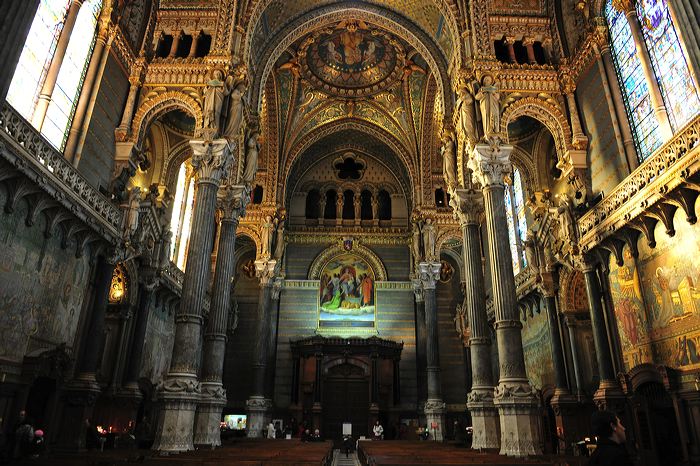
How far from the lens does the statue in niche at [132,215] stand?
14531mm

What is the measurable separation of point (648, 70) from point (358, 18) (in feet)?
38.2

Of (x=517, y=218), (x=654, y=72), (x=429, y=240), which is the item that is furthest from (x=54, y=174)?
(x=429, y=240)

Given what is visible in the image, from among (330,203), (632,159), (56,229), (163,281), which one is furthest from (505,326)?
(330,203)

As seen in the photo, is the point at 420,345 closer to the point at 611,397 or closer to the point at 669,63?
the point at 611,397

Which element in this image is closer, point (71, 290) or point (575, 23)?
point (71, 290)

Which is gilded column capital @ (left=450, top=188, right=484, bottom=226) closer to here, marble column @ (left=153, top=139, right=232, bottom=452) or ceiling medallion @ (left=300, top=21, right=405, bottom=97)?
marble column @ (left=153, top=139, right=232, bottom=452)

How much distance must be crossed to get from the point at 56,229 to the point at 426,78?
18.2 metres

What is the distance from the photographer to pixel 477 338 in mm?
13961

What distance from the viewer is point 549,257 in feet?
54.1

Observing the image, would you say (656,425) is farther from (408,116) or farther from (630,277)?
(408,116)

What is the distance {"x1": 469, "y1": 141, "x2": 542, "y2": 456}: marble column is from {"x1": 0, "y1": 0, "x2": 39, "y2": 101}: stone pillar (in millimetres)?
10553

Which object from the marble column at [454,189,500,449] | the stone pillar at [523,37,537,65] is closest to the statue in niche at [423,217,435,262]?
the marble column at [454,189,500,449]

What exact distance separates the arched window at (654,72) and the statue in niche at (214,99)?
1143 centimetres

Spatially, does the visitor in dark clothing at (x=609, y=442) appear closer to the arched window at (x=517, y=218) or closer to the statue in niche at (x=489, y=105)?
the statue in niche at (x=489, y=105)
